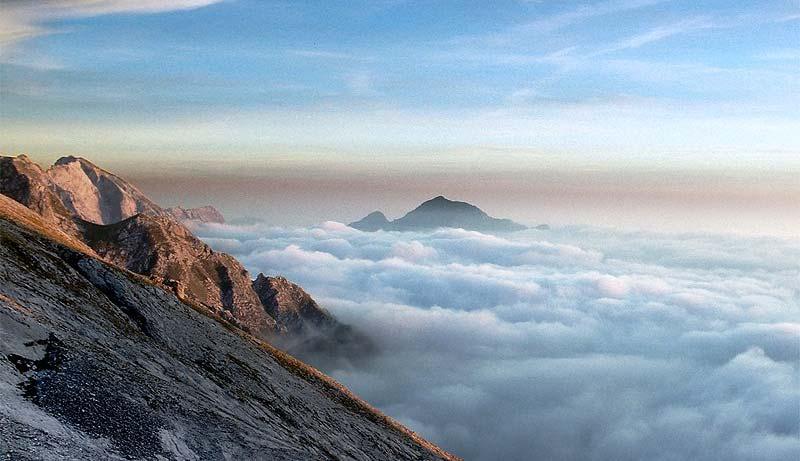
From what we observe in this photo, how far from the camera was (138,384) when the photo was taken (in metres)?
68.9

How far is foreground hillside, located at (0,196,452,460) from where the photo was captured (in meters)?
52.9

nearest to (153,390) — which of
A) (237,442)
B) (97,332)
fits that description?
(237,442)

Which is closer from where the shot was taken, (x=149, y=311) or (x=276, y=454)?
(x=276, y=454)

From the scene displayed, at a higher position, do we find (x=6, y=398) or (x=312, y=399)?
(x=6, y=398)

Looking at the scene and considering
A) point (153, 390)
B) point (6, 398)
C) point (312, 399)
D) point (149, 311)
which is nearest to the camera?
point (6, 398)

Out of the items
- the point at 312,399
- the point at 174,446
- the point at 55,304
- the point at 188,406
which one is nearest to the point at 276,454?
the point at 188,406

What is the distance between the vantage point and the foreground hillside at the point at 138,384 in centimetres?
5288

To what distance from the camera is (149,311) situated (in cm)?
10444

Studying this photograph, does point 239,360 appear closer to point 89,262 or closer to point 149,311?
point 149,311

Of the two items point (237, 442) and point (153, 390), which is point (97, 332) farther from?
point (237, 442)

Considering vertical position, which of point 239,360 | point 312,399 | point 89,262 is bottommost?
point 312,399

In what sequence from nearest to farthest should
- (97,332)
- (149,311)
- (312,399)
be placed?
1. (97,332)
2. (149,311)
3. (312,399)

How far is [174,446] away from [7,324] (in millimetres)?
21396

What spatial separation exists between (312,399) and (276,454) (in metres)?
42.6
